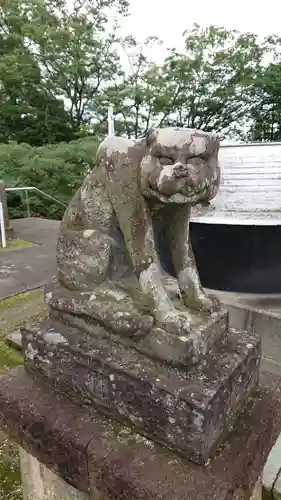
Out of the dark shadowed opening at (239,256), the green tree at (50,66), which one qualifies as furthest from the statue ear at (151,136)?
the green tree at (50,66)

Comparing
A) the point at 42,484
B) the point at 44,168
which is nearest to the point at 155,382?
the point at 42,484

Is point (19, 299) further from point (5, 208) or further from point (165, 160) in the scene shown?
point (165, 160)

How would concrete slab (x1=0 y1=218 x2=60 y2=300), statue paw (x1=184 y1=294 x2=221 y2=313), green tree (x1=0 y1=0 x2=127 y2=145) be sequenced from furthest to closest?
green tree (x1=0 y1=0 x2=127 y2=145)
concrete slab (x1=0 y1=218 x2=60 y2=300)
statue paw (x1=184 y1=294 x2=221 y2=313)

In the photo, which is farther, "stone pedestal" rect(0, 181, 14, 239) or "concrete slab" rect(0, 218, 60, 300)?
"stone pedestal" rect(0, 181, 14, 239)

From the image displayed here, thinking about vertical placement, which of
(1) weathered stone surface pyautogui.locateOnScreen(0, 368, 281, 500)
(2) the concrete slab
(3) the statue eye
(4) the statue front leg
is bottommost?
(2) the concrete slab

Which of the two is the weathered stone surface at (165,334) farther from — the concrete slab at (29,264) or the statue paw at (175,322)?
the concrete slab at (29,264)

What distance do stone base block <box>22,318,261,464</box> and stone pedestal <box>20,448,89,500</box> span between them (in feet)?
0.94

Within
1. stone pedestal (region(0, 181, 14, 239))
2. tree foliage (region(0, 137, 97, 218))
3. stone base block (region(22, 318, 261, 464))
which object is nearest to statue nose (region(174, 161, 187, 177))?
stone base block (region(22, 318, 261, 464))

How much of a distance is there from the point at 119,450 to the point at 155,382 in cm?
18

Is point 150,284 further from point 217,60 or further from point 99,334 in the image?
point 217,60

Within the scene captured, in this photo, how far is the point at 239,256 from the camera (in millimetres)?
2096

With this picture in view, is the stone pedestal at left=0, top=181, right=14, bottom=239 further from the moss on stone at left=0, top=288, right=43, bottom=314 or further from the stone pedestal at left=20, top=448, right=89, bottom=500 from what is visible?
the stone pedestal at left=20, top=448, right=89, bottom=500

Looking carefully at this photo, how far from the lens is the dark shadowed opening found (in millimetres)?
1970

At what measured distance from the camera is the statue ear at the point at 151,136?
2.83 ft
